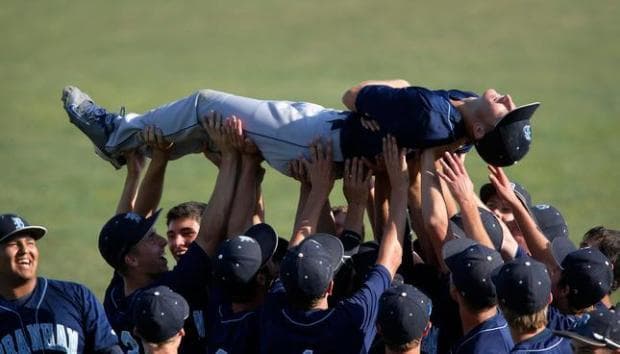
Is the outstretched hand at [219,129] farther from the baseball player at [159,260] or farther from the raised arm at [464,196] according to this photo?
the raised arm at [464,196]

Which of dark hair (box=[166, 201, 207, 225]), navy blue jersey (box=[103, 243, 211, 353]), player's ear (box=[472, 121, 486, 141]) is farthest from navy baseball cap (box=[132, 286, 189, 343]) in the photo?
player's ear (box=[472, 121, 486, 141])

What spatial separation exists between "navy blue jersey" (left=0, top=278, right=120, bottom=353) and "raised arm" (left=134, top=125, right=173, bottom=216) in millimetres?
1240

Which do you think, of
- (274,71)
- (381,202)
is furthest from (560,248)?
(274,71)

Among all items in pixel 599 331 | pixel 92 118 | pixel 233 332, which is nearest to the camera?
pixel 599 331

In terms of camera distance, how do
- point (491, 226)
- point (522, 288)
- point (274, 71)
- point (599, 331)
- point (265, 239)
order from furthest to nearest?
point (274, 71)
point (491, 226)
point (265, 239)
point (522, 288)
point (599, 331)

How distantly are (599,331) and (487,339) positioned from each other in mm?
788

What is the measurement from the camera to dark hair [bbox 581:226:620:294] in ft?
23.3

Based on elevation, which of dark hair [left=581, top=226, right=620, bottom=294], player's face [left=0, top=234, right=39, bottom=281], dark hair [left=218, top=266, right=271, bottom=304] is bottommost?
dark hair [left=581, top=226, right=620, bottom=294]

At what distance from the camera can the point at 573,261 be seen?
6.38 meters

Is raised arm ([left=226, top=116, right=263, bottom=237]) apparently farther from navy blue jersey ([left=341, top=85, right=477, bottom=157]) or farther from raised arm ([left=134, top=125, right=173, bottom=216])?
navy blue jersey ([left=341, top=85, right=477, bottom=157])

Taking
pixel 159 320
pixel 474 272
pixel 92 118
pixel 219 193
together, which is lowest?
pixel 474 272

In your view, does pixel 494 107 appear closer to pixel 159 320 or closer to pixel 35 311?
pixel 159 320

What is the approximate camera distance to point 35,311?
6.43m

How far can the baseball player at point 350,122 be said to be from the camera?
6504mm
